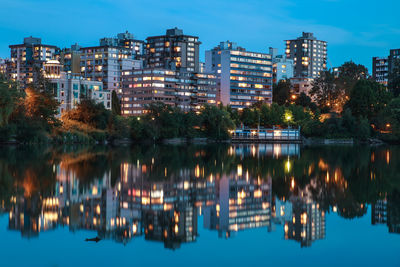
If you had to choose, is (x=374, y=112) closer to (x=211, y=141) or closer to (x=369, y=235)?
(x=211, y=141)

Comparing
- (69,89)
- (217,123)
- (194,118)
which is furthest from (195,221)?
(69,89)

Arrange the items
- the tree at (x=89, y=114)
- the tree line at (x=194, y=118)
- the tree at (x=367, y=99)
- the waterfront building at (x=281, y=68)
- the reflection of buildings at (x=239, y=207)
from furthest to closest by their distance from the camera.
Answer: the waterfront building at (x=281, y=68), the tree at (x=367, y=99), the tree at (x=89, y=114), the tree line at (x=194, y=118), the reflection of buildings at (x=239, y=207)

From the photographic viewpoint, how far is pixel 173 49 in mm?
176375

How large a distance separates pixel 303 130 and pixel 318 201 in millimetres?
91249

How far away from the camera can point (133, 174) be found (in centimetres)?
3109

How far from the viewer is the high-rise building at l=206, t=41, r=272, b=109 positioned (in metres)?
153

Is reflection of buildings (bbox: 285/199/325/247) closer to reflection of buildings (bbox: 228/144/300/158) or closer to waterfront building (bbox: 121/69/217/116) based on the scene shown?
reflection of buildings (bbox: 228/144/300/158)

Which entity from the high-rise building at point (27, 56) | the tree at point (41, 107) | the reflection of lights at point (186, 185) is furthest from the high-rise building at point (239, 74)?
the reflection of lights at point (186, 185)

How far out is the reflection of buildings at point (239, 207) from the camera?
17078mm

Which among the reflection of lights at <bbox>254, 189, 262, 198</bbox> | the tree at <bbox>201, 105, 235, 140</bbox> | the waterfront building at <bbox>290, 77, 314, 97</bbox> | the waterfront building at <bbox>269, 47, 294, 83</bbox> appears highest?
the waterfront building at <bbox>269, 47, 294, 83</bbox>

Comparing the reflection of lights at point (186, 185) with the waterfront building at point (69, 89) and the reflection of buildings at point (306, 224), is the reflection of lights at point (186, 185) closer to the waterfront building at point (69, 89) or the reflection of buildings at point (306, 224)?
the reflection of buildings at point (306, 224)

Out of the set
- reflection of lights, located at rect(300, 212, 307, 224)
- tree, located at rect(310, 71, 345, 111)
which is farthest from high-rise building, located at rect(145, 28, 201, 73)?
reflection of lights, located at rect(300, 212, 307, 224)

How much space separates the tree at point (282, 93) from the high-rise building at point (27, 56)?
232 feet

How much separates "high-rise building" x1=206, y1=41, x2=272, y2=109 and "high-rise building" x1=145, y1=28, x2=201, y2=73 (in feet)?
48.3
